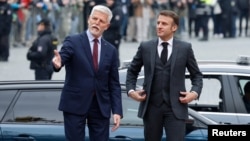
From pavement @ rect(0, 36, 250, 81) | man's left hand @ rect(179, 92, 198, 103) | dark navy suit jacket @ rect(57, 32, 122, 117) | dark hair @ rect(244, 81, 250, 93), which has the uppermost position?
dark navy suit jacket @ rect(57, 32, 122, 117)

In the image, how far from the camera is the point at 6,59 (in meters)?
23.6

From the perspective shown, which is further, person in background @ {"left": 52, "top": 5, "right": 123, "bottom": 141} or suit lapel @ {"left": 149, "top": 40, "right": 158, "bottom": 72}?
suit lapel @ {"left": 149, "top": 40, "right": 158, "bottom": 72}

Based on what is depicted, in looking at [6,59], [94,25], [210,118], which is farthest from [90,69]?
[6,59]

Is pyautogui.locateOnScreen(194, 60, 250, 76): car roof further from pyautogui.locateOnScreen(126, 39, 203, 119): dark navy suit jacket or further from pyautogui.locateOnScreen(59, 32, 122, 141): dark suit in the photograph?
pyautogui.locateOnScreen(59, 32, 122, 141): dark suit

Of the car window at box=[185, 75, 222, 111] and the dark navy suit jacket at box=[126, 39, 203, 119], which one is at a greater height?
the dark navy suit jacket at box=[126, 39, 203, 119]

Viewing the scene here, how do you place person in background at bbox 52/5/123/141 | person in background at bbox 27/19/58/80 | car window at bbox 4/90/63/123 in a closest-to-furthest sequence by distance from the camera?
1. person in background at bbox 52/5/123/141
2. car window at bbox 4/90/63/123
3. person in background at bbox 27/19/58/80

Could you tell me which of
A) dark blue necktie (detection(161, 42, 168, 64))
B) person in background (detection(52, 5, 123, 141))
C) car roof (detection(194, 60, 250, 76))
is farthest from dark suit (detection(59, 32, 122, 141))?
car roof (detection(194, 60, 250, 76))

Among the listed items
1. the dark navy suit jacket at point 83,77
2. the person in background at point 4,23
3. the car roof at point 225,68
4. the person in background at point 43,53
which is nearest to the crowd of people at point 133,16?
the person in background at point 4,23

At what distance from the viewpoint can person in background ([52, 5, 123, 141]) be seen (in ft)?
26.5

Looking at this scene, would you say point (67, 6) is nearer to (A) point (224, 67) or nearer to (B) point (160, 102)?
(A) point (224, 67)

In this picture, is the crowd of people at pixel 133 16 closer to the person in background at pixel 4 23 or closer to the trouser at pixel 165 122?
the person in background at pixel 4 23

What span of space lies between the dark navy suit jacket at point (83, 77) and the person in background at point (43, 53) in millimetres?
7394

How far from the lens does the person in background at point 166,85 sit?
816 centimetres

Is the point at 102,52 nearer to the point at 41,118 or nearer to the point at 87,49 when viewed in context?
the point at 87,49
